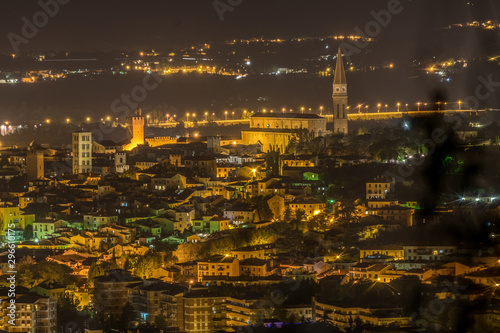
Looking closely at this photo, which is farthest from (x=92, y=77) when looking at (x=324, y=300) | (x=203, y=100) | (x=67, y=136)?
(x=324, y=300)

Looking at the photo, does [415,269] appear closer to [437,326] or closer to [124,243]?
[437,326]

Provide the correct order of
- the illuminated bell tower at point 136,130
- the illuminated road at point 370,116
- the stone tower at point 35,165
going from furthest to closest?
the illuminated bell tower at point 136,130, the illuminated road at point 370,116, the stone tower at point 35,165

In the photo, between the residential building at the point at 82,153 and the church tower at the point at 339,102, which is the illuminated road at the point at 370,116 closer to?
the church tower at the point at 339,102

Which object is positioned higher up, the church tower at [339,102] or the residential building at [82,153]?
the church tower at [339,102]

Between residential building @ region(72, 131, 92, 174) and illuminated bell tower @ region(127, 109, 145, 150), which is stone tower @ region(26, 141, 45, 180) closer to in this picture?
residential building @ region(72, 131, 92, 174)

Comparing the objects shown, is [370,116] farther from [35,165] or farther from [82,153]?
[35,165]

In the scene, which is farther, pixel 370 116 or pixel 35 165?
pixel 370 116

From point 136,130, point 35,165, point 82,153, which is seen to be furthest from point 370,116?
point 35,165

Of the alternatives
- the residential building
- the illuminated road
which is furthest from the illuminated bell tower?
the illuminated road

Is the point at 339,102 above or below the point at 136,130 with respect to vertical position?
above

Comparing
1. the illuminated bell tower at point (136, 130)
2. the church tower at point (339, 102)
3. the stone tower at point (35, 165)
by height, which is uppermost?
the church tower at point (339, 102)

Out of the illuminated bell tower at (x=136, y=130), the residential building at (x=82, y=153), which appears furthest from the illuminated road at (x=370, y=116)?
the residential building at (x=82, y=153)
